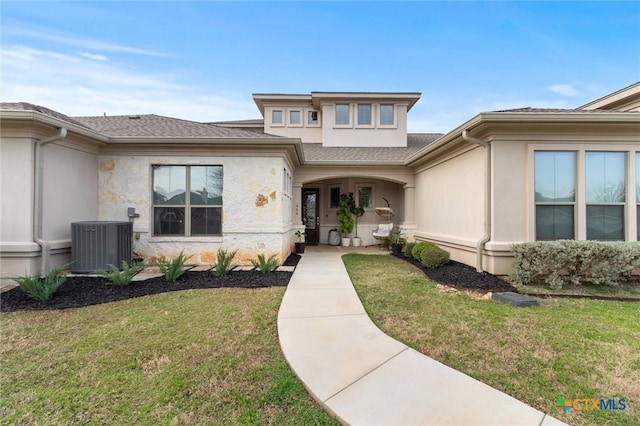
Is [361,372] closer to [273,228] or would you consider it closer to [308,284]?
[308,284]

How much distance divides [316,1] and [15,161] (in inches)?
342

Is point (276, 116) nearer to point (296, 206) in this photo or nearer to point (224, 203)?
point (296, 206)

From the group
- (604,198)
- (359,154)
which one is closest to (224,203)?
(359,154)

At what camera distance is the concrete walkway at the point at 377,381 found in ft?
6.61

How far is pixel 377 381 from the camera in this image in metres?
2.44

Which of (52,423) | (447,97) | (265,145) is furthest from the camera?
(447,97)

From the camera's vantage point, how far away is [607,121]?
565 cm

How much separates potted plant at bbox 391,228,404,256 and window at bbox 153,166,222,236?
6.06m

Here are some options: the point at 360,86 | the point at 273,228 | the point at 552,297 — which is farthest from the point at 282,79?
the point at 552,297

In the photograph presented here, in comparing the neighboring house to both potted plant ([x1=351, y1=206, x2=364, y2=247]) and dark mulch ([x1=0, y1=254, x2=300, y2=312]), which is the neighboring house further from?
potted plant ([x1=351, y1=206, x2=364, y2=247])

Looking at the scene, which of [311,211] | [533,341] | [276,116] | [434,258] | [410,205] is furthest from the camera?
[276,116]

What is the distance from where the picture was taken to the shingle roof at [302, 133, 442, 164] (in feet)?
35.2

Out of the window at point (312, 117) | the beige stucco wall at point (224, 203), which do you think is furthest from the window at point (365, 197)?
the beige stucco wall at point (224, 203)

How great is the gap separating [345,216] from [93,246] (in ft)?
27.6
